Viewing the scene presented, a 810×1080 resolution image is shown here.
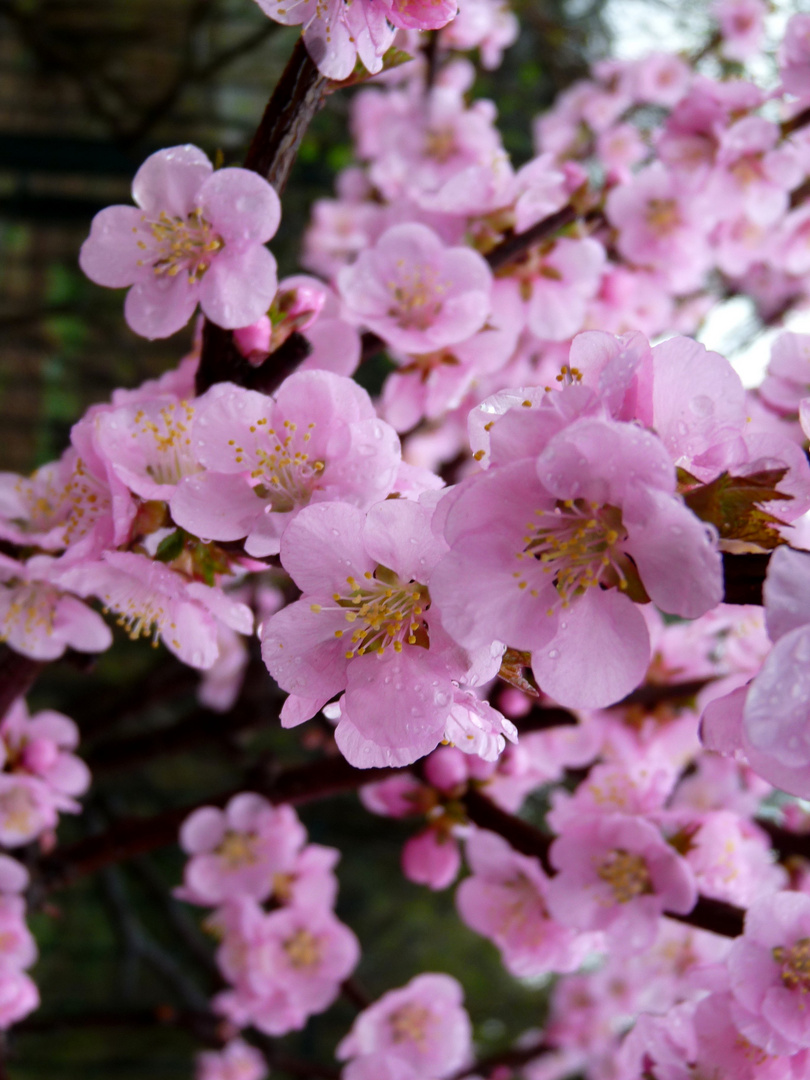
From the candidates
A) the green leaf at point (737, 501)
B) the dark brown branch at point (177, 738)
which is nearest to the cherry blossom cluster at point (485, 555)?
the green leaf at point (737, 501)

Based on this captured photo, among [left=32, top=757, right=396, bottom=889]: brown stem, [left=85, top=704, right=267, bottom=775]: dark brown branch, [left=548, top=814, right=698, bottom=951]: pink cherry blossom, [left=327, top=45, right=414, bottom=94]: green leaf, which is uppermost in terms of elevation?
[left=327, top=45, right=414, bottom=94]: green leaf

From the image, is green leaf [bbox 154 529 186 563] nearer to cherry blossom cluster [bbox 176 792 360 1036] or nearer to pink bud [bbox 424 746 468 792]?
pink bud [bbox 424 746 468 792]

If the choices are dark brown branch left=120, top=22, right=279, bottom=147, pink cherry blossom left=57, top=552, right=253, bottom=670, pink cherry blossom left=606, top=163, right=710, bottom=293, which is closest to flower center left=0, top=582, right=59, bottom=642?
pink cherry blossom left=57, top=552, right=253, bottom=670

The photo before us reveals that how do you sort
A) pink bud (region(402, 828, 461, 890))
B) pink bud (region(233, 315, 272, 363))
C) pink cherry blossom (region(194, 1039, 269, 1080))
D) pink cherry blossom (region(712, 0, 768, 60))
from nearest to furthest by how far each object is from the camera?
pink bud (region(233, 315, 272, 363)), pink bud (region(402, 828, 461, 890)), pink cherry blossom (region(194, 1039, 269, 1080)), pink cherry blossom (region(712, 0, 768, 60))

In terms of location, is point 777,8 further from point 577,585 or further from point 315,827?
point 315,827

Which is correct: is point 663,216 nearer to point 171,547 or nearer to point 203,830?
point 171,547

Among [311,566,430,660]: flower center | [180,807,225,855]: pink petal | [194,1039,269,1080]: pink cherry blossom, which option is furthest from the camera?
[194,1039,269,1080]: pink cherry blossom
